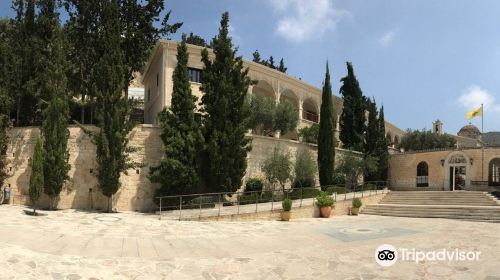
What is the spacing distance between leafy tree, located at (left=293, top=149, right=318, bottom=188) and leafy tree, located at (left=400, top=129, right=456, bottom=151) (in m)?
25.7

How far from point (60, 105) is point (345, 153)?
20160 millimetres

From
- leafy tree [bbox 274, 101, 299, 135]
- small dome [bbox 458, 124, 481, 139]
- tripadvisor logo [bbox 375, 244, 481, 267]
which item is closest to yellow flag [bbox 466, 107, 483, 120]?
leafy tree [bbox 274, 101, 299, 135]

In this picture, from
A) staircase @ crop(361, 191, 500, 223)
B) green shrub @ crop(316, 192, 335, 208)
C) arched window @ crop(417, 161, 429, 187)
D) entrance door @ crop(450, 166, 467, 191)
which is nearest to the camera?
staircase @ crop(361, 191, 500, 223)

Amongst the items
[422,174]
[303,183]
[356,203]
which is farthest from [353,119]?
[356,203]

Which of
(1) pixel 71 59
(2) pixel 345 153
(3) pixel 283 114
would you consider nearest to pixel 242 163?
(3) pixel 283 114

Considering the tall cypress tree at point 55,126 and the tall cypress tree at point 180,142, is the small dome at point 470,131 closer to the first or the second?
the tall cypress tree at point 180,142

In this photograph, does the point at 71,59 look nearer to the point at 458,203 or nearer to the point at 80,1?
the point at 80,1

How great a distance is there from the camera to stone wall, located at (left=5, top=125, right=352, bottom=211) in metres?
21.5

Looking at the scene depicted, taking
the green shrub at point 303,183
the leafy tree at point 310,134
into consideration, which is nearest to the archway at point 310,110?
the leafy tree at point 310,134

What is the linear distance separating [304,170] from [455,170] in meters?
13.3

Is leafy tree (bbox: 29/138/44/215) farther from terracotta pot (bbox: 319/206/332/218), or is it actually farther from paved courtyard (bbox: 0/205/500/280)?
terracotta pot (bbox: 319/206/332/218)

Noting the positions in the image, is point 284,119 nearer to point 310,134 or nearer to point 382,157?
point 310,134

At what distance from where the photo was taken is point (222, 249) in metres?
11.7

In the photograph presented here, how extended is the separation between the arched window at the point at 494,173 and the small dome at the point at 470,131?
127 feet
